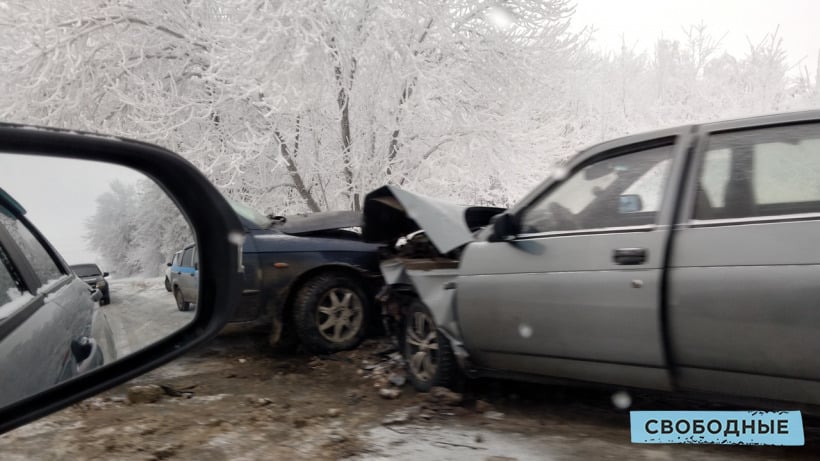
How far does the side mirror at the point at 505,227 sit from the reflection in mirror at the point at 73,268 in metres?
2.45

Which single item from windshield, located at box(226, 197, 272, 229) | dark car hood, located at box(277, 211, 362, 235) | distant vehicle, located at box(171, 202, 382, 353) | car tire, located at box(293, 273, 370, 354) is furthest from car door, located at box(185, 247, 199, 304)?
dark car hood, located at box(277, 211, 362, 235)

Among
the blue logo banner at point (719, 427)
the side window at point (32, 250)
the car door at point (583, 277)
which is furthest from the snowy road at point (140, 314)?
the blue logo banner at point (719, 427)

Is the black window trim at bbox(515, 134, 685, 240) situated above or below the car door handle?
above

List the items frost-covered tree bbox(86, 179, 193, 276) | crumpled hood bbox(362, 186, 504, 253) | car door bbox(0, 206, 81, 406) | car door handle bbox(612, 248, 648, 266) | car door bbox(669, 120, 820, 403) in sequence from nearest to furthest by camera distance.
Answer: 1. car door bbox(0, 206, 81, 406)
2. frost-covered tree bbox(86, 179, 193, 276)
3. car door bbox(669, 120, 820, 403)
4. car door handle bbox(612, 248, 648, 266)
5. crumpled hood bbox(362, 186, 504, 253)

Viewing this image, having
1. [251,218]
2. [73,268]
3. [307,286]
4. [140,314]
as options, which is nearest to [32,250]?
[73,268]

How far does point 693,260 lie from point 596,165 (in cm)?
92

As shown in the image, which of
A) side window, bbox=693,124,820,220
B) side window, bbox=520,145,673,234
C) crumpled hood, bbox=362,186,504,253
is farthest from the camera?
crumpled hood, bbox=362,186,504,253

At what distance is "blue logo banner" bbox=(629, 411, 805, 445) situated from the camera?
291 cm

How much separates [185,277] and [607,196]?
98.9 inches

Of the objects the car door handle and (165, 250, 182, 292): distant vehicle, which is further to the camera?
the car door handle

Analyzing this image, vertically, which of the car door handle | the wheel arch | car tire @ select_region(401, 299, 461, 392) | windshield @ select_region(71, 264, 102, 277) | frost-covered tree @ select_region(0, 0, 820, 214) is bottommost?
car tire @ select_region(401, 299, 461, 392)

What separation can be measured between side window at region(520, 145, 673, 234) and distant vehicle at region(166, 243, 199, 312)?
237 cm

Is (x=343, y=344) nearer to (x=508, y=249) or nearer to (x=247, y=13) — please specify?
(x=508, y=249)

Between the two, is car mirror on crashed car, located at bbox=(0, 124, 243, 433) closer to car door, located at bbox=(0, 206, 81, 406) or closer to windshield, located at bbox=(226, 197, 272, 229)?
car door, located at bbox=(0, 206, 81, 406)
